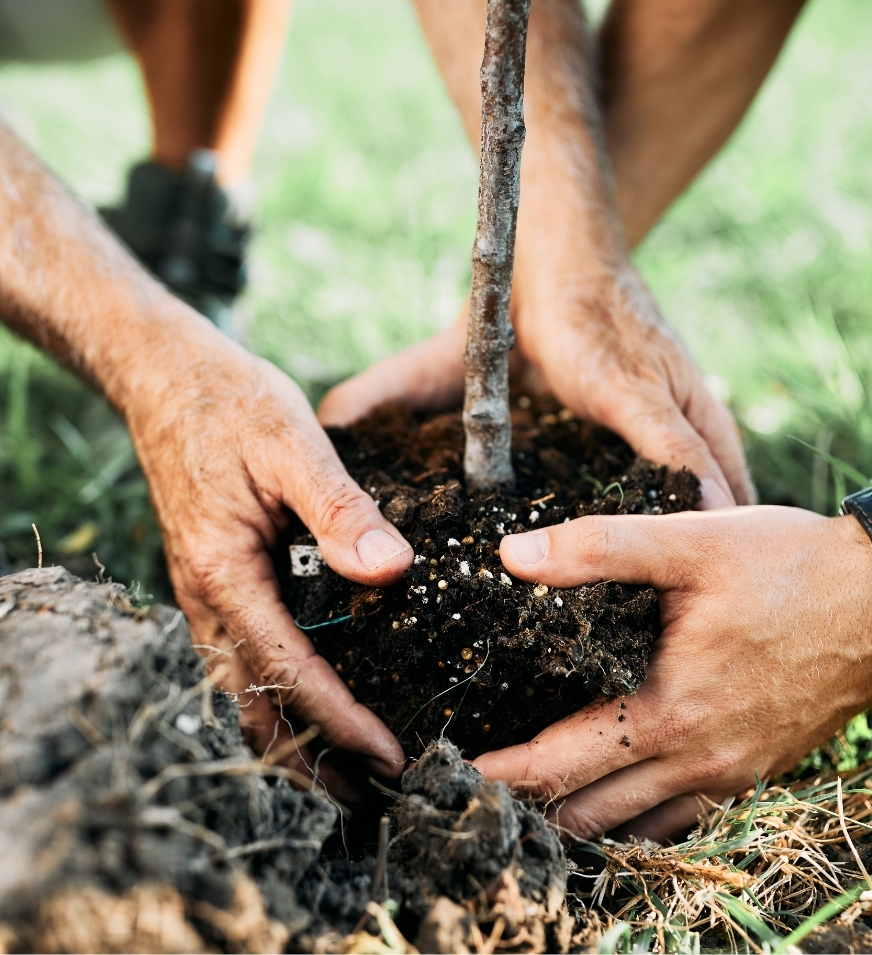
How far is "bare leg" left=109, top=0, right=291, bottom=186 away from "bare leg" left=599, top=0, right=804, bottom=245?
1690 millimetres

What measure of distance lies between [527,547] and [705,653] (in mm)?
387

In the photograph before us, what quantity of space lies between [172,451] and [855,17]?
655 centimetres

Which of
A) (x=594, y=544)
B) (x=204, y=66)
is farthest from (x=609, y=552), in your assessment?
(x=204, y=66)

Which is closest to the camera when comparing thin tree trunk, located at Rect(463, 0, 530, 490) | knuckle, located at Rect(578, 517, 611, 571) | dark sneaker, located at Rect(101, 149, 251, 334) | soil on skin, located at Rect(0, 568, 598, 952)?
soil on skin, located at Rect(0, 568, 598, 952)

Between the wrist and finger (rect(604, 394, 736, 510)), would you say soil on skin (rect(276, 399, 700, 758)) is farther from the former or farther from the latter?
Result: the wrist

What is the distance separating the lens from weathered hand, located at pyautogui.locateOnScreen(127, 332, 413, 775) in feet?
4.71

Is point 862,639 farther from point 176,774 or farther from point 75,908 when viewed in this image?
point 75,908

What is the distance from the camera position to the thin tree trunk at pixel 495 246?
3.78ft

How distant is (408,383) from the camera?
2.06 metres

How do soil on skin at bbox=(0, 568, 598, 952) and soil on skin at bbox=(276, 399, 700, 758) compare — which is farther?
soil on skin at bbox=(276, 399, 700, 758)

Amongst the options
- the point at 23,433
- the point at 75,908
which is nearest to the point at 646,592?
the point at 75,908

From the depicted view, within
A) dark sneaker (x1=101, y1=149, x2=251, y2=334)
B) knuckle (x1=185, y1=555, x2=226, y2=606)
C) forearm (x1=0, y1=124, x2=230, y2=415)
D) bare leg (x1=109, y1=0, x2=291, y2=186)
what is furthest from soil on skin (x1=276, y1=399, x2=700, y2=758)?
bare leg (x1=109, y1=0, x2=291, y2=186)

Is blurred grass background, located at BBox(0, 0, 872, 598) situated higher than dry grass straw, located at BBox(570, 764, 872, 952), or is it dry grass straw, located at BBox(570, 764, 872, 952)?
blurred grass background, located at BBox(0, 0, 872, 598)

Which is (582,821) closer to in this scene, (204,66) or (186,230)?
(186,230)
